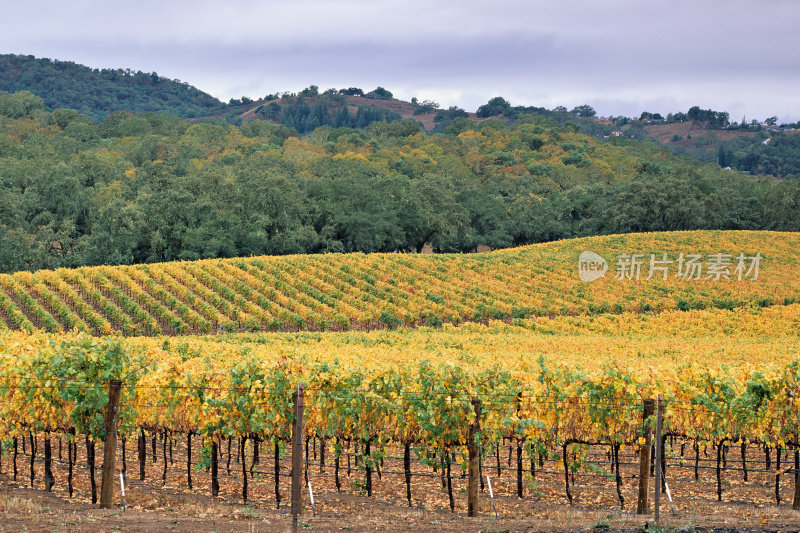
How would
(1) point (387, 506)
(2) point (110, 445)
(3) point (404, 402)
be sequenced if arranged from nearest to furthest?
1. (2) point (110, 445)
2. (1) point (387, 506)
3. (3) point (404, 402)

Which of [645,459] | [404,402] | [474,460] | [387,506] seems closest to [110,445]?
[387,506]

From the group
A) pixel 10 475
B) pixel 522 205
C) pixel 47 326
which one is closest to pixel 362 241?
pixel 522 205

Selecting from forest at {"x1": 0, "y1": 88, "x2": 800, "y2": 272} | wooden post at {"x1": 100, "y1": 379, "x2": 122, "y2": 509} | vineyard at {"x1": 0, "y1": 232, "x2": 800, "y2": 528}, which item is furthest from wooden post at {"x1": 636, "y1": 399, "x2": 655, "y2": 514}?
forest at {"x1": 0, "y1": 88, "x2": 800, "y2": 272}

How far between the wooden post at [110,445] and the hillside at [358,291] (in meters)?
23.8

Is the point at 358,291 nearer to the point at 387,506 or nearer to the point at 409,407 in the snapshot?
the point at 409,407

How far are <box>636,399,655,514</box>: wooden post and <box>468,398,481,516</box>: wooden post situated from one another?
271 centimetres

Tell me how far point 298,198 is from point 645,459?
59.5 metres

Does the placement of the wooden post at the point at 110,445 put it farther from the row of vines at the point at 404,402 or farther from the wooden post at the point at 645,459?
the wooden post at the point at 645,459

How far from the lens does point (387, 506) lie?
1327cm

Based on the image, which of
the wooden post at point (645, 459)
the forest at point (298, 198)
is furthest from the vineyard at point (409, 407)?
the forest at point (298, 198)

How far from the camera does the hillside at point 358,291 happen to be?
39.6 meters

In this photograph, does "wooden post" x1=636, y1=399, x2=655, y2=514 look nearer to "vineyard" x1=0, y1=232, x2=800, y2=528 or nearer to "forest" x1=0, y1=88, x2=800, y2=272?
"vineyard" x1=0, y1=232, x2=800, y2=528

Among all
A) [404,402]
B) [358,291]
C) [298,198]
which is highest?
[298,198]

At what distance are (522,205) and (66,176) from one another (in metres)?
48.8
